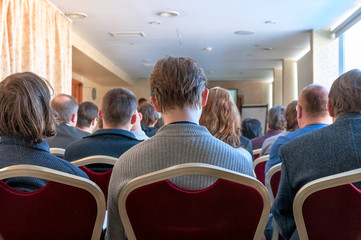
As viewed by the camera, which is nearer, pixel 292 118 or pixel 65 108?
pixel 292 118

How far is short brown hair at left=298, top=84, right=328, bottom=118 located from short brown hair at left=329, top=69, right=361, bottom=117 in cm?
74

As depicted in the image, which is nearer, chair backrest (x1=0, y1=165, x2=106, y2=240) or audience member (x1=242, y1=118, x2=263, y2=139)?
chair backrest (x1=0, y1=165, x2=106, y2=240)

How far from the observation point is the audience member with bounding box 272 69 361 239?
142 cm

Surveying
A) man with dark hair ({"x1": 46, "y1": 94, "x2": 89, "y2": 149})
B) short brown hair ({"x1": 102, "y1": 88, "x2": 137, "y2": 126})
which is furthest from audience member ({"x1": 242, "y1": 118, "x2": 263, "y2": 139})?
short brown hair ({"x1": 102, "y1": 88, "x2": 137, "y2": 126})

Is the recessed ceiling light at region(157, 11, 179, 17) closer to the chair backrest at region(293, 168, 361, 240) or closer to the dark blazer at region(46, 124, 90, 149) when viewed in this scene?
the dark blazer at region(46, 124, 90, 149)

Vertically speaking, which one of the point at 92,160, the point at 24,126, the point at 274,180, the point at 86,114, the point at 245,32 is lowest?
the point at 274,180

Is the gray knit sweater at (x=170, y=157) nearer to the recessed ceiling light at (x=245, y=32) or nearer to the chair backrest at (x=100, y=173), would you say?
the chair backrest at (x=100, y=173)

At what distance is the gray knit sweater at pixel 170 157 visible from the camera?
3.80 ft

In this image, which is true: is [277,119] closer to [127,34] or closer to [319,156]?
[319,156]

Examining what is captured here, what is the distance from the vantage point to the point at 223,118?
2420 millimetres

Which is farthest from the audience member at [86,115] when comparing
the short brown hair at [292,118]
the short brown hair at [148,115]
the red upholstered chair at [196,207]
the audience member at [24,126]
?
the red upholstered chair at [196,207]

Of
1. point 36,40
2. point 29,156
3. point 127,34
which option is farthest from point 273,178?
point 127,34

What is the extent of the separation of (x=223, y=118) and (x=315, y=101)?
0.56m

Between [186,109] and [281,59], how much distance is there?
29.2 ft
